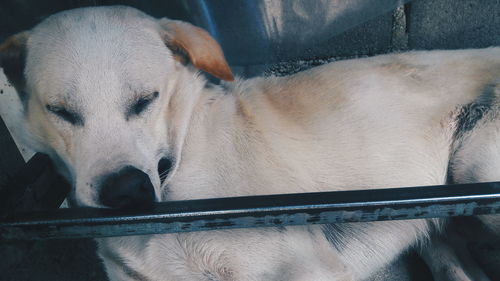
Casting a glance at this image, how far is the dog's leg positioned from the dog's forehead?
146cm

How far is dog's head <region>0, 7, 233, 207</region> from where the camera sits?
1115mm

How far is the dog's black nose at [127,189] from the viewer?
1.07m

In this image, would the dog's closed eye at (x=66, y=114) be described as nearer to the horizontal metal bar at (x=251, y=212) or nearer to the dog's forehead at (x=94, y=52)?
the dog's forehead at (x=94, y=52)

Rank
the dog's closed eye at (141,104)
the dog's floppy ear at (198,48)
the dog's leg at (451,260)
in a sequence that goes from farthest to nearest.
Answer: the dog's leg at (451,260), the dog's floppy ear at (198,48), the dog's closed eye at (141,104)

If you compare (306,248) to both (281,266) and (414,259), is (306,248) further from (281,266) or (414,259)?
(414,259)

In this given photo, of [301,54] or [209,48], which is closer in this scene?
[209,48]

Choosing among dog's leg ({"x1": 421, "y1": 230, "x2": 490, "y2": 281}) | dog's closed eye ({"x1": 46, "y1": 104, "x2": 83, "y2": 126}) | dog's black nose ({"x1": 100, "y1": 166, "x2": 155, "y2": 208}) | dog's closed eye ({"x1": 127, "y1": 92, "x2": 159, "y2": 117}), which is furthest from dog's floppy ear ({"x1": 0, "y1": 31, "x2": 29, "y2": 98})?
dog's leg ({"x1": 421, "y1": 230, "x2": 490, "y2": 281})

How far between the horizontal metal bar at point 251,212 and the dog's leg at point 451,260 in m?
0.83

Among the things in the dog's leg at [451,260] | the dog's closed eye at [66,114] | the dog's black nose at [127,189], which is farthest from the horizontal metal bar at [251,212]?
the dog's leg at [451,260]

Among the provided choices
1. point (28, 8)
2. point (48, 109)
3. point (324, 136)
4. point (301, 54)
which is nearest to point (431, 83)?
point (324, 136)

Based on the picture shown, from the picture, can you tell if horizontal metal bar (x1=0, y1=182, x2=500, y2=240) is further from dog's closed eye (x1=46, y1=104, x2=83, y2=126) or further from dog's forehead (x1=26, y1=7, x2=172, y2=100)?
dog's forehead (x1=26, y1=7, x2=172, y2=100)

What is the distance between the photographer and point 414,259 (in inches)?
79.2

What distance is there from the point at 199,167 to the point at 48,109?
1.61ft

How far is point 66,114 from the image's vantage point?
118 cm
